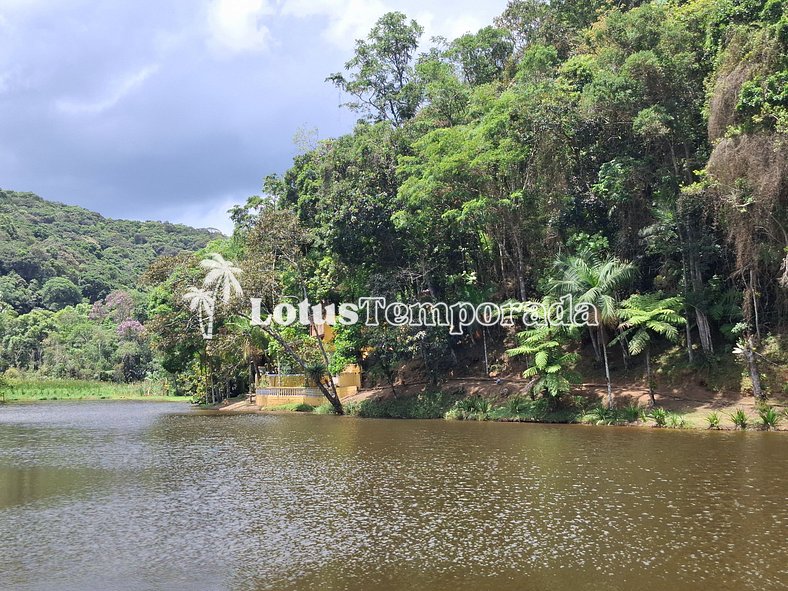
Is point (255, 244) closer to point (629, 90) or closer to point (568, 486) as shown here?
point (629, 90)

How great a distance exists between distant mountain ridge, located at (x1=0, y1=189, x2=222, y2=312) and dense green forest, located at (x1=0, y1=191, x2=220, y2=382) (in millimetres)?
136

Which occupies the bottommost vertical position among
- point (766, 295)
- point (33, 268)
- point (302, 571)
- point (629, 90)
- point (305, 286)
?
point (302, 571)

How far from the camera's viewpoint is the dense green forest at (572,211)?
57.5ft

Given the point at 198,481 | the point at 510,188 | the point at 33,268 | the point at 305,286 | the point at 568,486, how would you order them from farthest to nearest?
the point at 33,268
the point at 305,286
the point at 510,188
the point at 198,481
the point at 568,486

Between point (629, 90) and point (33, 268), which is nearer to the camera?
point (629, 90)

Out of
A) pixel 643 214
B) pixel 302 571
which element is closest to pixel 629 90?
pixel 643 214

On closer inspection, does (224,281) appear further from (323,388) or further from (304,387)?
(304,387)

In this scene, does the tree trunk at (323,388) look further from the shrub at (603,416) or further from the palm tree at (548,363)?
the shrub at (603,416)

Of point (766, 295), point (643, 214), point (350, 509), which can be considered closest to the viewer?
point (350, 509)

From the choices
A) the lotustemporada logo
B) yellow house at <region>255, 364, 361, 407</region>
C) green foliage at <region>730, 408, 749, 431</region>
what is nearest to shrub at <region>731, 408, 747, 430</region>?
green foliage at <region>730, 408, 749, 431</region>

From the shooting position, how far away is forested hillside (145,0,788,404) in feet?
57.2

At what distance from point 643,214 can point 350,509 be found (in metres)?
16.8

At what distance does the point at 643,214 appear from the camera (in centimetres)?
2152

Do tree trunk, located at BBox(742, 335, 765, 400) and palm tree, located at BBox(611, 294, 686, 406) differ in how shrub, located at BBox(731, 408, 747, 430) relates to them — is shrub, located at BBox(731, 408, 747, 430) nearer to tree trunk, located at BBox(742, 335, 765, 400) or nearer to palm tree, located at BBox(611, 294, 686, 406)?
tree trunk, located at BBox(742, 335, 765, 400)
